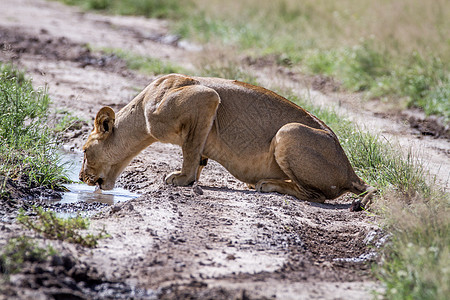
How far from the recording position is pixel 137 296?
4.14m

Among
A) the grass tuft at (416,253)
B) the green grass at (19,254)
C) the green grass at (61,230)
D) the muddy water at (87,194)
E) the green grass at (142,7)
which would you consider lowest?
the muddy water at (87,194)

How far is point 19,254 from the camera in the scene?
421 centimetres

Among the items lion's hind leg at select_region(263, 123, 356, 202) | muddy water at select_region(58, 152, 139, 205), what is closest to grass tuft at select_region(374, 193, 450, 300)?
lion's hind leg at select_region(263, 123, 356, 202)

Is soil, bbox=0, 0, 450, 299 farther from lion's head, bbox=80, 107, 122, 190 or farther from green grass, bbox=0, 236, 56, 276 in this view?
lion's head, bbox=80, 107, 122, 190

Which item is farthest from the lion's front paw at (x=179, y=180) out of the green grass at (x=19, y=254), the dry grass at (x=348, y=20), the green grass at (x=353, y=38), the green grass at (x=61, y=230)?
the dry grass at (x=348, y=20)

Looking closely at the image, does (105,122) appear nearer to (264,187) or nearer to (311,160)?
(264,187)

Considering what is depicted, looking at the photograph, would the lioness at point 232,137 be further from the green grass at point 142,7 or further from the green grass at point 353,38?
the green grass at point 142,7

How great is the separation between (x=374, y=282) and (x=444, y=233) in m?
0.68

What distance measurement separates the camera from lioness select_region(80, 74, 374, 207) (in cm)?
675

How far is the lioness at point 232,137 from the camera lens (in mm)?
6754

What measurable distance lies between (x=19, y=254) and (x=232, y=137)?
10.7ft

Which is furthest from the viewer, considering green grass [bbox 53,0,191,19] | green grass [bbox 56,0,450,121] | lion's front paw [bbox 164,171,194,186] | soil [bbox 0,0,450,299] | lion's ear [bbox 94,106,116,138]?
green grass [bbox 53,0,191,19]

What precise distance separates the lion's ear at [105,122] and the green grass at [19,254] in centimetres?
282

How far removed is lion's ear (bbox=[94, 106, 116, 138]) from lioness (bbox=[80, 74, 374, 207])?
0.01 metres
